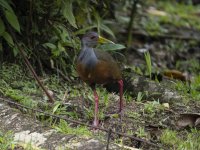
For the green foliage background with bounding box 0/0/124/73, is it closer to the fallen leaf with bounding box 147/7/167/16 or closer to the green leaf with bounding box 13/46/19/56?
the green leaf with bounding box 13/46/19/56

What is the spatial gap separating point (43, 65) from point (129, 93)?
2.98 feet

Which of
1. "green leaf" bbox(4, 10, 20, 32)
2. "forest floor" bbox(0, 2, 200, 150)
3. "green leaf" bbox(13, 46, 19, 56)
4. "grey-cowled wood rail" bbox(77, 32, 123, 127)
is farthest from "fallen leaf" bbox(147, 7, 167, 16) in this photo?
"grey-cowled wood rail" bbox(77, 32, 123, 127)

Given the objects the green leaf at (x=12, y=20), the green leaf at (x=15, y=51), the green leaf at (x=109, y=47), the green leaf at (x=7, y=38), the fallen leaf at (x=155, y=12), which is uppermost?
the green leaf at (x=12, y=20)

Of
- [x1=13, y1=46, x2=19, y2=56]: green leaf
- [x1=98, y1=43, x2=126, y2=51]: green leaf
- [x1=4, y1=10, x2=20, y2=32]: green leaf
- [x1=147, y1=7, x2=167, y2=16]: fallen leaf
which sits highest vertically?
[x1=4, y1=10, x2=20, y2=32]: green leaf

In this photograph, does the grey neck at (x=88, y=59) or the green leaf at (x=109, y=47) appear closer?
the grey neck at (x=88, y=59)

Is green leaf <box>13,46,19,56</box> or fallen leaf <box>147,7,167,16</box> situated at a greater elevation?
green leaf <box>13,46,19,56</box>

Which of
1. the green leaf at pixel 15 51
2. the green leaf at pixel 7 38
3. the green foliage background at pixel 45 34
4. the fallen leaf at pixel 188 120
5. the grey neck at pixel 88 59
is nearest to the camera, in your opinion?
the grey neck at pixel 88 59

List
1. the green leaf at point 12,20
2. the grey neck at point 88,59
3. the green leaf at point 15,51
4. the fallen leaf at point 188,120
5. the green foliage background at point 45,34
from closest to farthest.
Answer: the grey neck at point 88,59, the fallen leaf at point 188,120, the green leaf at point 12,20, the green leaf at point 15,51, the green foliage background at point 45,34

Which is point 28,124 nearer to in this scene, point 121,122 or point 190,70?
point 121,122

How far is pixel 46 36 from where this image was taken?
5582mm

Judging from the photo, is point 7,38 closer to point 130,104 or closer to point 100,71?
point 100,71

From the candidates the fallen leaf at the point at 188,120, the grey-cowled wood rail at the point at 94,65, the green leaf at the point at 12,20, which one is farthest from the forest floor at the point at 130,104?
the green leaf at the point at 12,20

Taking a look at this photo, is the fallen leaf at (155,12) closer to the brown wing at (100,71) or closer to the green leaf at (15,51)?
the green leaf at (15,51)

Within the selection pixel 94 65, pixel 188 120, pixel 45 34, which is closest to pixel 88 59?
pixel 94 65
